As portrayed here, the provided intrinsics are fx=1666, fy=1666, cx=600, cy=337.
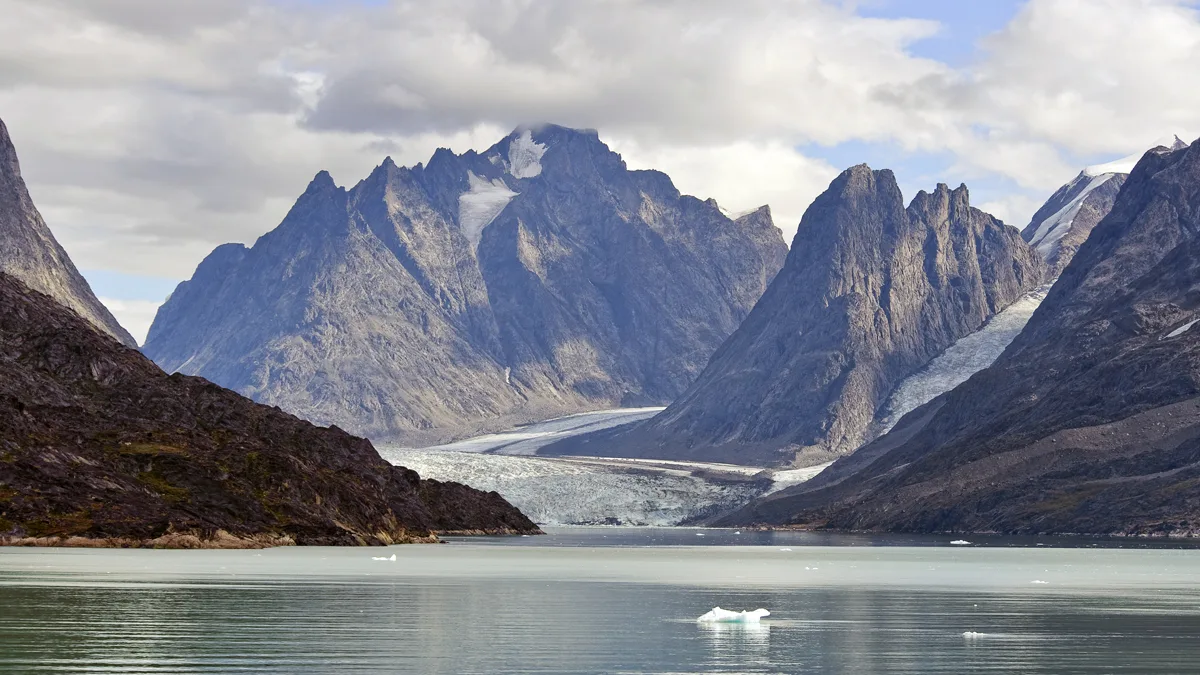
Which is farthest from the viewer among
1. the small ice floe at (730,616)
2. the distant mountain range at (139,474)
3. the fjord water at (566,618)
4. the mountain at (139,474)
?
the mountain at (139,474)

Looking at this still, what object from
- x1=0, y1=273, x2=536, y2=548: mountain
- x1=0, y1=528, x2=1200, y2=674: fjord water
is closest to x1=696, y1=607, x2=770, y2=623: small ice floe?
x1=0, y1=528, x2=1200, y2=674: fjord water

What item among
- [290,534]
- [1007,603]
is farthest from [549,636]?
[290,534]

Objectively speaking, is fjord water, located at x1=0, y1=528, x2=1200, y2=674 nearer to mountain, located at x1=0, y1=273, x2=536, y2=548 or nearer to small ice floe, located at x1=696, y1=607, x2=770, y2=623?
small ice floe, located at x1=696, y1=607, x2=770, y2=623

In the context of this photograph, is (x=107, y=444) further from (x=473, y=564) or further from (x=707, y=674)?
(x=707, y=674)

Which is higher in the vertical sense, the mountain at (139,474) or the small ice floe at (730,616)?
the mountain at (139,474)

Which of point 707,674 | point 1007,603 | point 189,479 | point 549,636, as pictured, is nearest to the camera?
point 707,674

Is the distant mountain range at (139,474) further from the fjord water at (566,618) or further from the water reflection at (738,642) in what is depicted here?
the water reflection at (738,642)

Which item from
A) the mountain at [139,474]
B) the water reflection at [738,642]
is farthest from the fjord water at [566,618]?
the mountain at [139,474]
